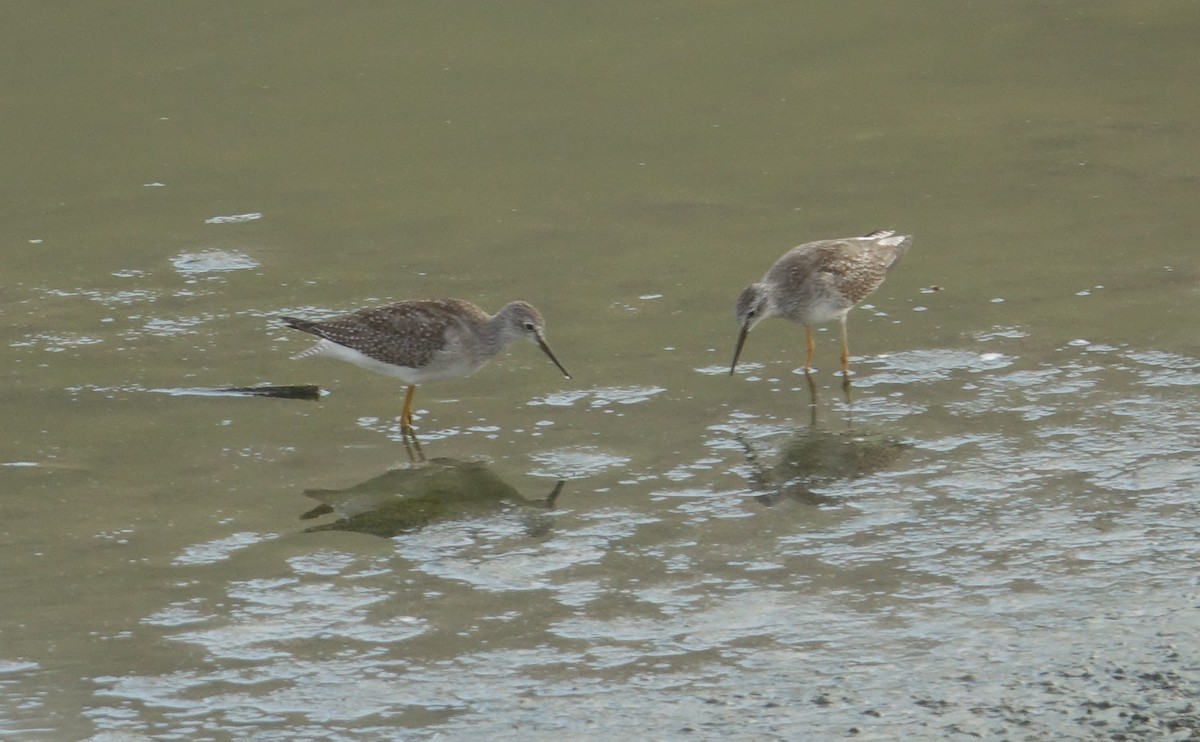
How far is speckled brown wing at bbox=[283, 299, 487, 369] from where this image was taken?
9211 mm

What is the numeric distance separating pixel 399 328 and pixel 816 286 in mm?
2424

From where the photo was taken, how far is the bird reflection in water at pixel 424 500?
7961 millimetres

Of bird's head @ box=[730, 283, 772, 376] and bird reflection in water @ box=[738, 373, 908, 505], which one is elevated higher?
bird's head @ box=[730, 283, 772, 376]

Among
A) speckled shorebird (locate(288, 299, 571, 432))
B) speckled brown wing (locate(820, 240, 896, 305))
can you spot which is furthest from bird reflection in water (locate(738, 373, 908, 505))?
speckled shorebird (locate(288, 299, 571, 432))

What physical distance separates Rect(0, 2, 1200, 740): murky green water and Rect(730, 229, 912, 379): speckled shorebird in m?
0.30

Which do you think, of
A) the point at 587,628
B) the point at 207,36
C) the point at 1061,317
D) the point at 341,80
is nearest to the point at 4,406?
the point at 587,628

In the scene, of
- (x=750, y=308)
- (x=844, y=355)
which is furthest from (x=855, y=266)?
(x=750, y=308)

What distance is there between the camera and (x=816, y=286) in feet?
31.3

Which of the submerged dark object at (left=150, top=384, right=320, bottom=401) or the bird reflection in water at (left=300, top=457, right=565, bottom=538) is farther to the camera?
the submerged dark object at (left=150, top=384, right=320, bottom=401)

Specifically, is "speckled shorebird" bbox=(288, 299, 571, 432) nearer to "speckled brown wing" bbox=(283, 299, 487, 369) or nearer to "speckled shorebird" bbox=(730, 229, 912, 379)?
"speckled brown wing" bbox=(283, 299, 487, 369)

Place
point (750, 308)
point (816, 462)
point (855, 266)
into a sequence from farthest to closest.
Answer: point (855, 266)
point (750, 308)
point (816, 462)

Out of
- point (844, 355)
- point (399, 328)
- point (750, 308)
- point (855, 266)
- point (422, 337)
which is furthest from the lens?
point (855, 266)

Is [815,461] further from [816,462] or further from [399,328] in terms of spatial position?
[399,328]

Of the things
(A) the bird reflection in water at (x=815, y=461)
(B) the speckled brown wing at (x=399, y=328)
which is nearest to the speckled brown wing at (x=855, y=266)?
(A) the bird reflection in water at (x=815, y=461)
